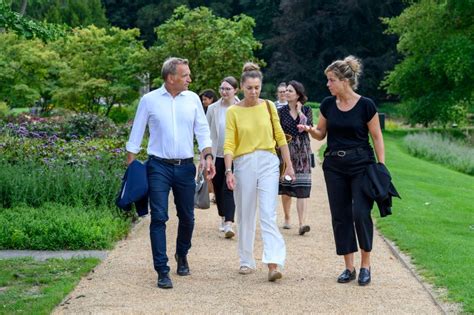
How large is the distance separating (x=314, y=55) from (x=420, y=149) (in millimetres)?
30930

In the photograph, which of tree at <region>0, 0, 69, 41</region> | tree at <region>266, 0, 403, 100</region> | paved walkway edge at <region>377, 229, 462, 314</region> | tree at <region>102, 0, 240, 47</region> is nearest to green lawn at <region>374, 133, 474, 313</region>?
paved walkway edge at <region>377, 229, 462, 314</region>

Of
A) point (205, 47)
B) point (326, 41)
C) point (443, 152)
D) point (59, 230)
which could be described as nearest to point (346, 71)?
point (59, 230)

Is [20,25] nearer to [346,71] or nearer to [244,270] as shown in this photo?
[244,270]

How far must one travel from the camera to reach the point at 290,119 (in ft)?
34.8

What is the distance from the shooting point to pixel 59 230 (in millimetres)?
9828

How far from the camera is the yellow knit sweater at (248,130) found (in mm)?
8078

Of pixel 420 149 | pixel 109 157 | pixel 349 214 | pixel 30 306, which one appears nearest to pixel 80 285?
pixel 30 306

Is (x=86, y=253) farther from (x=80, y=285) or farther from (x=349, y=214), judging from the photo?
(x=349, y=214)

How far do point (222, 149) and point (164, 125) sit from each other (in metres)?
2.77

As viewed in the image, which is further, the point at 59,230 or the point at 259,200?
the point at 59,230

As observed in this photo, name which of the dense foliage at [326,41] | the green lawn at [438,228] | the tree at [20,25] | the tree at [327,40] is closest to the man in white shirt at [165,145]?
the green lawn at [438,228]

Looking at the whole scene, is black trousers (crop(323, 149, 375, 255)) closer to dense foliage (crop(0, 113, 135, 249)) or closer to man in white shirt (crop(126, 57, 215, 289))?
man in white shirt (crop(126, 57, 215, 289))

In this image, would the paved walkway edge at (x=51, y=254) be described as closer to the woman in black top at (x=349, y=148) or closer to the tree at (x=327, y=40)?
the woman in black top at (x=349, y=148)

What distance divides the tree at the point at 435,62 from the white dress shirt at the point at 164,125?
3072cm
